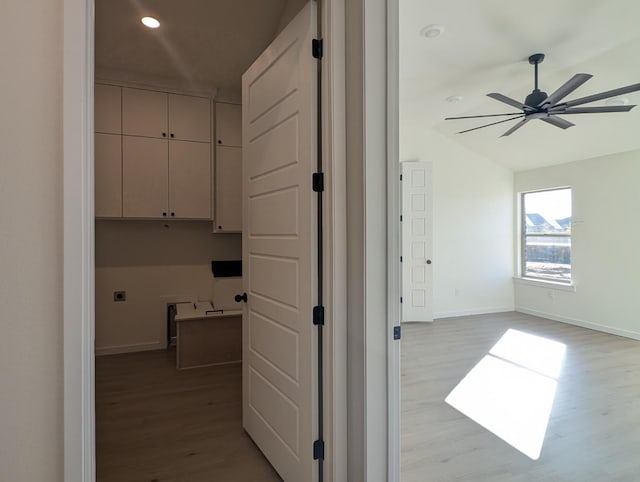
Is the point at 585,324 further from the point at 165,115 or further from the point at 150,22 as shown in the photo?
the point at 150,22

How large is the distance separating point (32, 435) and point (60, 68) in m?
1.16

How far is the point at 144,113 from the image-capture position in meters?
3.70

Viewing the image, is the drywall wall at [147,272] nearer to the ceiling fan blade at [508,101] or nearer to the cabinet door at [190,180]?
the cabinet door at [190,180]

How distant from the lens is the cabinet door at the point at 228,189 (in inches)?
157

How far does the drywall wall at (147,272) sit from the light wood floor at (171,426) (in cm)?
41

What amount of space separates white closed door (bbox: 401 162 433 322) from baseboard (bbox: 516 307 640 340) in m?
1.93

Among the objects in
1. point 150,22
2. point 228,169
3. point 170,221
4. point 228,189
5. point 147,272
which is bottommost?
point 147,272

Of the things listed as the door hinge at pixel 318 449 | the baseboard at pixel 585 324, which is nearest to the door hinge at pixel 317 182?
the door hinge at pixel 318 449

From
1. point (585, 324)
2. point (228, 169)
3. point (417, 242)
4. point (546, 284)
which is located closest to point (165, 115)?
point (228, 169)

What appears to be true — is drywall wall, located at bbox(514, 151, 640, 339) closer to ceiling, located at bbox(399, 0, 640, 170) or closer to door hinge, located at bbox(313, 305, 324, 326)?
ceiling, located at bbox(399, 0, 640, 170)

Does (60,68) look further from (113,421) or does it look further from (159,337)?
(159,337)

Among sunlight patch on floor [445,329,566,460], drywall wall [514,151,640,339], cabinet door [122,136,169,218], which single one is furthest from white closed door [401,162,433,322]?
cabinet door [122,136,169,218]

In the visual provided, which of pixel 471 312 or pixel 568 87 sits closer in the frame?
pixel 568 87

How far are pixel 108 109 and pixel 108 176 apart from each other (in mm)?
648
